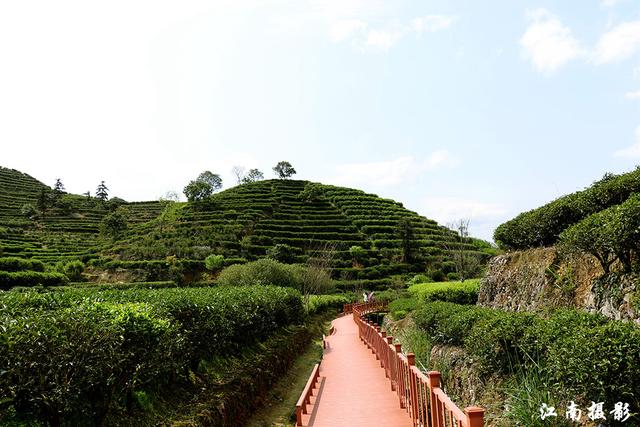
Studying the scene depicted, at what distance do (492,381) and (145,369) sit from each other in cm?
504

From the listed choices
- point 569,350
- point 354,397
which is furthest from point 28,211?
point 569,350

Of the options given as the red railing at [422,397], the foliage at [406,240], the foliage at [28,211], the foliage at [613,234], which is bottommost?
the red railing at [422,397]

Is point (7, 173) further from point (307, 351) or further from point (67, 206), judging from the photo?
point (307, 351)

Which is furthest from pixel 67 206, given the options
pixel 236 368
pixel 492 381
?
pixel 492 381

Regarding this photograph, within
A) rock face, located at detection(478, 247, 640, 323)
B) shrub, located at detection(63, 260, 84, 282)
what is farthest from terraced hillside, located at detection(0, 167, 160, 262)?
rock face, located at detection(478, 247, 640, 323)

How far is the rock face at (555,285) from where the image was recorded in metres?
7.43

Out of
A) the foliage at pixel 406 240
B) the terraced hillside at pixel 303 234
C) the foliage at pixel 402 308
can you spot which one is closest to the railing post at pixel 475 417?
the foliage at pixel 402 308

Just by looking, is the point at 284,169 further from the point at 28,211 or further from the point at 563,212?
the point at 563,212

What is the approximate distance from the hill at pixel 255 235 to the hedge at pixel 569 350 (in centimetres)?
3813

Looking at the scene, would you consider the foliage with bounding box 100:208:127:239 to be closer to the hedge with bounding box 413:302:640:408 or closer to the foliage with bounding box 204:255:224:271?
the foliage with bounding box 204:255:224:271

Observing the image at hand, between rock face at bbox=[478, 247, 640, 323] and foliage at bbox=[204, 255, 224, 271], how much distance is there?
129ft

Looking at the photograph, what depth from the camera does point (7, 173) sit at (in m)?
108

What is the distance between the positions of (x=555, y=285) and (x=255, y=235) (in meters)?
54.2

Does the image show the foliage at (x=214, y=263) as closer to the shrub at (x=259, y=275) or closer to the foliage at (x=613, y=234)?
the shrub at (x=259, y=275)
